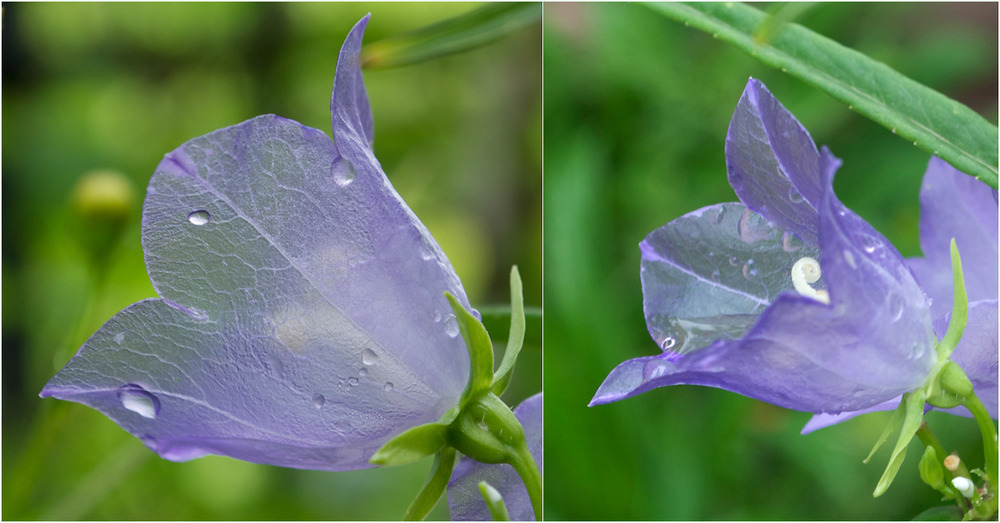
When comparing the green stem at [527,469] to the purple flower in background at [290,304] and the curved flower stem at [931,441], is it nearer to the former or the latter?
the purple flower in background at [290,304]

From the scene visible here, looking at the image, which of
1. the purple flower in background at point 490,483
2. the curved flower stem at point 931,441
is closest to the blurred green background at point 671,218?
the purple flower in background at point 490,483

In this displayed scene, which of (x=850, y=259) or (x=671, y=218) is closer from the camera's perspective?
(x=850, y=259)

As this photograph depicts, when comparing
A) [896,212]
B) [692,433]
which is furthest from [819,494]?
[896,212]

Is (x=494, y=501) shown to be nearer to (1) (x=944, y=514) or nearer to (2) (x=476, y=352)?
(2) (x=476, y=352)

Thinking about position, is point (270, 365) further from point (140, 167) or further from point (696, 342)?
point (140, 167)

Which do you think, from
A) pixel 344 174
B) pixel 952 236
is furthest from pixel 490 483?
pixel 952 236
